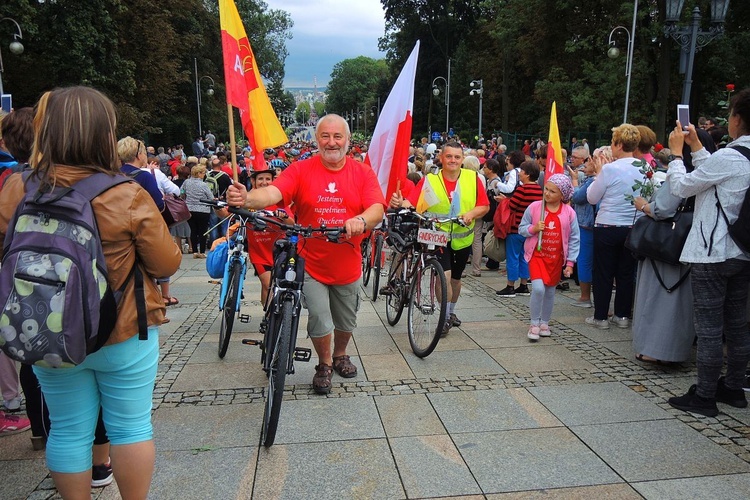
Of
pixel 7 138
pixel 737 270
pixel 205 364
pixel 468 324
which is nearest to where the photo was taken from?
pixel 7 138

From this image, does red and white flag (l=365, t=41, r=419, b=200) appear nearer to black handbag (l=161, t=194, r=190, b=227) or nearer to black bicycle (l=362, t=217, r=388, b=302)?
black bicycle (l=362, t=217, r=388, b=302)

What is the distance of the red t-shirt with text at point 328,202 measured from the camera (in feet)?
14.1

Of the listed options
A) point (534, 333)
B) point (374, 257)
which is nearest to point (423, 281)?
point (534, 333)

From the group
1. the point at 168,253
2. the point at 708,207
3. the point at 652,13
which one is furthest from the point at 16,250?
the point at 652,13

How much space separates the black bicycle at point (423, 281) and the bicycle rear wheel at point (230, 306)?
→ 149 centimetres

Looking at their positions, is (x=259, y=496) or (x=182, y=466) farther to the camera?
(x=182, y=466)

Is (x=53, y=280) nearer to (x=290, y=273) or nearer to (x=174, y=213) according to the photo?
(x=290, y=273)

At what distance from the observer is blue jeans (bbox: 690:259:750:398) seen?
399 cm

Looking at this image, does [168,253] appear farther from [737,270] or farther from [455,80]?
[455,80]

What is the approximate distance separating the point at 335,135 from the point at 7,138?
195cm

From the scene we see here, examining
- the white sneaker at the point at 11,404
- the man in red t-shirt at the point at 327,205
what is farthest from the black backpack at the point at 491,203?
the white sneaker at the point at 11,404

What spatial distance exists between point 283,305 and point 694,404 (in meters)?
2.79

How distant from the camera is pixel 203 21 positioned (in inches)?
1763

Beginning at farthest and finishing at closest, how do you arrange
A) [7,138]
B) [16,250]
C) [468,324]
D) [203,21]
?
1. [203,21]
2. [468,324]
3. [7,138]
4. [16,250]
